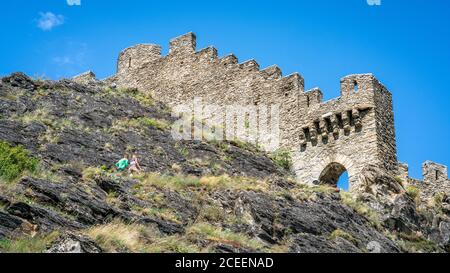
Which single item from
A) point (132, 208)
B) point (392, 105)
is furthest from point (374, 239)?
point (392, 105)

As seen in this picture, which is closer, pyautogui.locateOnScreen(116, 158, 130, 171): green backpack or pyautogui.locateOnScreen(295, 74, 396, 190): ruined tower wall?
pyautogui.locateOnScreen(116, 158, 130, 171): green backpack

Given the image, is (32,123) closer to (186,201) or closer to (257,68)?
(186,201)

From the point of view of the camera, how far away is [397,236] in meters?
26.4

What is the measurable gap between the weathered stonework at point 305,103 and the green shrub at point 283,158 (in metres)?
0.28

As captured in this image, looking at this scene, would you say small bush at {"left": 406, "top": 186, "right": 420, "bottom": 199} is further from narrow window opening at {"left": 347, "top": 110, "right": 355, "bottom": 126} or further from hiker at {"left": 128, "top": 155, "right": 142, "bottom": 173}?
hiker at {"left": 128, "top": 155, "right": 142, "bottom": 173}

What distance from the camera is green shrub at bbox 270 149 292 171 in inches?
1371

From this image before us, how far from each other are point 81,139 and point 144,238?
10279mm

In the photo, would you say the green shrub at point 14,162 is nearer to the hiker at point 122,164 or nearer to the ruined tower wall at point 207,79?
the hiker at point 122,164

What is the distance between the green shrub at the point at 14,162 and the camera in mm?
22258

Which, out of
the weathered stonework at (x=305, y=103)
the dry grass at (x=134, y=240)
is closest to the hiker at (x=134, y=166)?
the dry grass at (x=134, y=240)

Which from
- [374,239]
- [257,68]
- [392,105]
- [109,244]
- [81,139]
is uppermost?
[257,68]

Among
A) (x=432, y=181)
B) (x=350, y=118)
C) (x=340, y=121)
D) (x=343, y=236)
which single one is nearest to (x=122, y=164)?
(x=343, y=236)

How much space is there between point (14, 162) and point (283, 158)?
14.3 meters

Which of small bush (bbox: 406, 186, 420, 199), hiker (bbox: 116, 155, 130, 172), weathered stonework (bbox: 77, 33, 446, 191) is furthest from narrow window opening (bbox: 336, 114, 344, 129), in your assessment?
hiker (bbox: 116, 155, 130, 172)
